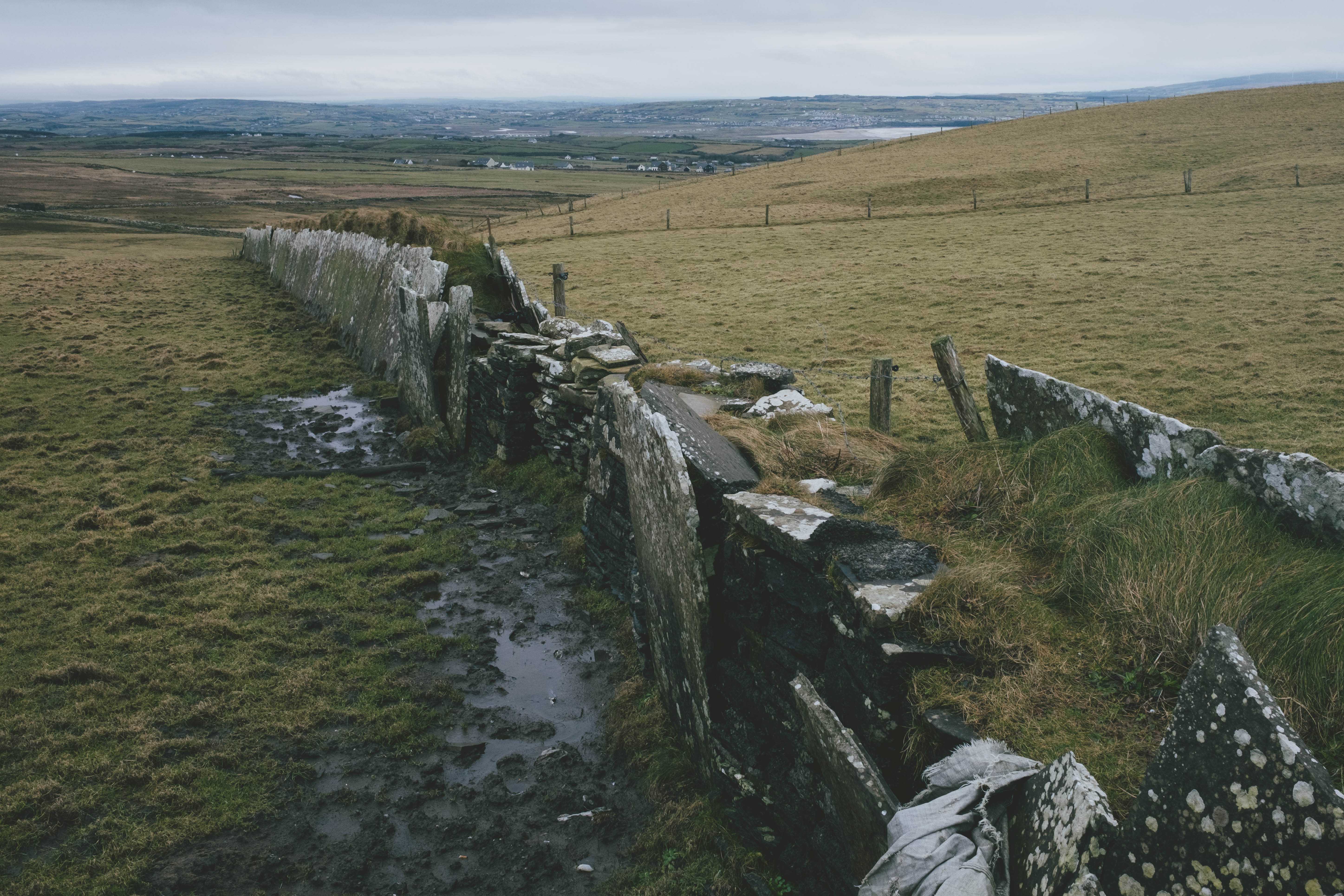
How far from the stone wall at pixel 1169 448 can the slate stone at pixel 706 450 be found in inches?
73.2

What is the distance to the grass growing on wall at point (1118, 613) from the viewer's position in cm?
317

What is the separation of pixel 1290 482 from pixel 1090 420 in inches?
57.9

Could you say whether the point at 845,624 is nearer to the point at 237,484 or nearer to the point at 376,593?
the point at 376,593

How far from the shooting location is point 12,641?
688 centimetres

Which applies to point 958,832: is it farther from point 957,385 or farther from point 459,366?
point 459,366

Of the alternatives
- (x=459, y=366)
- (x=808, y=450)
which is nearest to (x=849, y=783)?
(x=808, y=450)

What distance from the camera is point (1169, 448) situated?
4.79m

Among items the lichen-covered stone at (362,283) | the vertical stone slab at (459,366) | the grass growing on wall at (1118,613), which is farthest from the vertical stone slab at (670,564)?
the lichen-covered stone at (362,283)

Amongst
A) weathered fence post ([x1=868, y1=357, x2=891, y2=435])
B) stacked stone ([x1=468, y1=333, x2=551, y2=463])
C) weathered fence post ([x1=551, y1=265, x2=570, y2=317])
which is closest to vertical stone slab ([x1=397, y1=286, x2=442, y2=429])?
stacked stone ([x1=468, y1=333, x2=551, y2=463])

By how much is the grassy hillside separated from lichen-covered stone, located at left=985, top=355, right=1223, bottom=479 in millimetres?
3695

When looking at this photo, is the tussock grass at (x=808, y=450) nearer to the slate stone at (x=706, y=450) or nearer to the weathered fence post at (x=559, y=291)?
the slate stone at (x=706, y=450)

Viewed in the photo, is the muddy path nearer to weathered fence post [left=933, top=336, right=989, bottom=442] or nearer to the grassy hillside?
weathered fence post [left=933, top=336, right=989, bottom=442]

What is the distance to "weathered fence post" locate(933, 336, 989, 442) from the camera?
722 centimetres

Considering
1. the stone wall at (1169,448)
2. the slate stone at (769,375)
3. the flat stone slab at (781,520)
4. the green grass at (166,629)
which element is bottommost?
the green grass at (166,629)
